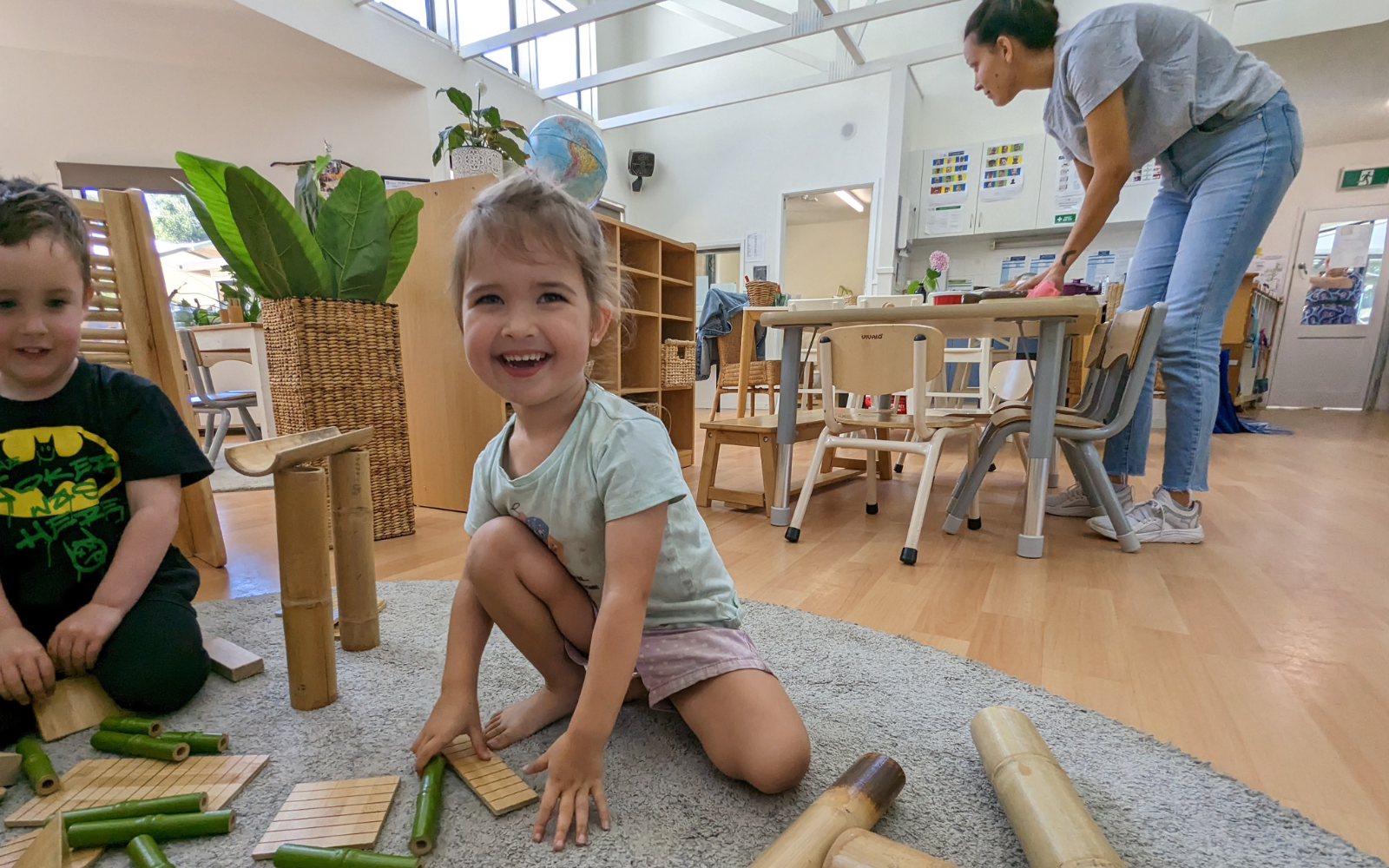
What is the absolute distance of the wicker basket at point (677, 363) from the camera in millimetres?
2707

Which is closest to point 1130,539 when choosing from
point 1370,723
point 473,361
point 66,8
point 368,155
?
point 1370,723

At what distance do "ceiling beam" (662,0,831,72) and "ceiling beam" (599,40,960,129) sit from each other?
17 centimetres

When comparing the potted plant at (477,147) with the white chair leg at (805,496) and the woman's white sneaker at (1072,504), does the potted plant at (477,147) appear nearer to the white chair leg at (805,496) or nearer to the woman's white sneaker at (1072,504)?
the white chair leg at (805,496)

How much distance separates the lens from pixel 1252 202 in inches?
59.0

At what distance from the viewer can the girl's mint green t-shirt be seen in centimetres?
64

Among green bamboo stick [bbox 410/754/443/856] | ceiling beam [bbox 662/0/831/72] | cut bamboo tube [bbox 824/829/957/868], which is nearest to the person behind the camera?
cut bamboo tube [bbox 824/829/957/868]

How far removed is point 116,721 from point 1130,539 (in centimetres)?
205

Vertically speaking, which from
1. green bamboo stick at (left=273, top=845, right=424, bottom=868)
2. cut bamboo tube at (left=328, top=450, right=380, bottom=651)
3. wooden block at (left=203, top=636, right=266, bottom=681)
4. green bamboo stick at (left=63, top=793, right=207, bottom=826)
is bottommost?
wooden block at (left=203, top=636, right=266, bottom=681)

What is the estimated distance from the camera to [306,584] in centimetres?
80

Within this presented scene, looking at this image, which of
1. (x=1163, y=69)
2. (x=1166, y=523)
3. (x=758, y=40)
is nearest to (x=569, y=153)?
(x=1163, y=69)

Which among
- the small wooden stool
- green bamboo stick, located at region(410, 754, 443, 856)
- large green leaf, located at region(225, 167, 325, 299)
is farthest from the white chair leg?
large green leaf, located at region(225, 167, 325, 299)

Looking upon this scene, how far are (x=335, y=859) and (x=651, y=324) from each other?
228cm

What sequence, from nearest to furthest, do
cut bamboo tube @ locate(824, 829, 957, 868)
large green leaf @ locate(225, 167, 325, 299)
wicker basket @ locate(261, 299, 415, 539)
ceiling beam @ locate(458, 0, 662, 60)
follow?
cut bamboo tube @ locate(824, 829, 957, 868), large green leaf @ locate(225, 167, 325, 299), wicker basket @ locate(261, 299, 415, 539), ceiling beam @ locate(458, 0, 662, 60)

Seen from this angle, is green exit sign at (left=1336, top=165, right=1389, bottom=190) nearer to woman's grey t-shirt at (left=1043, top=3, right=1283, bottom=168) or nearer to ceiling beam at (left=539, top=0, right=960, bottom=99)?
ceiling beam at (left=539, top=0, right=960, bottom=99)
